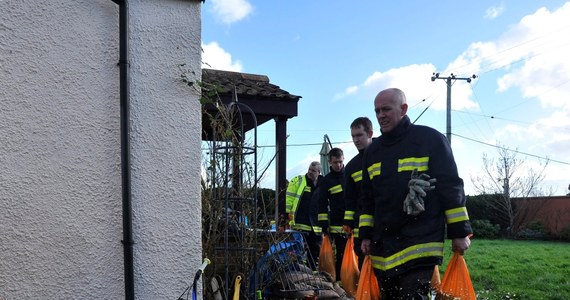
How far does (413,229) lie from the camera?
12.4ft

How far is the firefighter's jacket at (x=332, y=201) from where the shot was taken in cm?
695

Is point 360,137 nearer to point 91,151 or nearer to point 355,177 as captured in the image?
point 355,177

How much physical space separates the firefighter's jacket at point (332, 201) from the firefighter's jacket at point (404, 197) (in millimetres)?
2715

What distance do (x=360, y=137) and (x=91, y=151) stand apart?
3199 millimetres

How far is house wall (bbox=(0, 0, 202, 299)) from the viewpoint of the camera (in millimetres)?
3229

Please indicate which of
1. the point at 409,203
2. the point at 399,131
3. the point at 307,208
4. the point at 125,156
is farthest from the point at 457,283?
the point at 307,208

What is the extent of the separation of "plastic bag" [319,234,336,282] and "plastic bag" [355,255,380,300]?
2.19m

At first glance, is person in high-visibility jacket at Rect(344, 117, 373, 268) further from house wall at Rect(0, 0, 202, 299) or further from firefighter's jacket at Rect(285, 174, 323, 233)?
house wall at Rect(0, 0, 202, 299)

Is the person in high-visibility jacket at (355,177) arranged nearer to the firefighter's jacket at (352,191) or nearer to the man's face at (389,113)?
the firefighter's jacket at (352,191)

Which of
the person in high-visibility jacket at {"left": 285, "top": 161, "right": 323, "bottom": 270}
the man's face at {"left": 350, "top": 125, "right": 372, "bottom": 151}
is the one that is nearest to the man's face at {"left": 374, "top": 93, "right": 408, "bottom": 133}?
the man's face at {"left": 350, "top": 125, "right": 372, "bottom": 151}

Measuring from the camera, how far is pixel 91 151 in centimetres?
341

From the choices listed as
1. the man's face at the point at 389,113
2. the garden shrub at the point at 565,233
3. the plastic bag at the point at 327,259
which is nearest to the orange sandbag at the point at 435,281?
the man's face at the point at 389,113

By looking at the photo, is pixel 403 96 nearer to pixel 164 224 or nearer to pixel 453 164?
pixel 453 164

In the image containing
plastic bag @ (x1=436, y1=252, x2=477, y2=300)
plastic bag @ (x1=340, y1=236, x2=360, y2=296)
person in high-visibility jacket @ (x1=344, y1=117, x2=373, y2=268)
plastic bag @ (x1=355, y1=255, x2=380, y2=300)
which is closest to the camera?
plastic bag @ (x1=436, y1=252, x2=477, y2=300)
